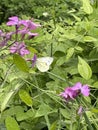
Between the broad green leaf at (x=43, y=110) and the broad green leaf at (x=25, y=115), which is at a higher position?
the broad green leaf at (x=43, y=110)

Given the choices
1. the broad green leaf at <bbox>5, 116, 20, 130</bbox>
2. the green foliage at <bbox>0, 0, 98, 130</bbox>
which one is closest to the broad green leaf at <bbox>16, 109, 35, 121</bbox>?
the green foliage at <bbox>0, 0, 98, 130</bbox>

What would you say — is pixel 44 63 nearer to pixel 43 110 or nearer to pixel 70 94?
pixel 70 94

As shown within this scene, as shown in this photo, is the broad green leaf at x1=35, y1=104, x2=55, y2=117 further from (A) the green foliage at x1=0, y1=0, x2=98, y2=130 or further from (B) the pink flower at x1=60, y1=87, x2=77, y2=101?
(B) the pink flower at x1=60, y1=87, x2=77, y2=101

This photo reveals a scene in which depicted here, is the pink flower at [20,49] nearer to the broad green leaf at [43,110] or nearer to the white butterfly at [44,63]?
the white butterfly at [44,63]

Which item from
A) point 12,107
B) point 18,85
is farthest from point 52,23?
point 18,85

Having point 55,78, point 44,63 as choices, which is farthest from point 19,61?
point 55,78

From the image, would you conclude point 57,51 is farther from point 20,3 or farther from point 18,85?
point 20,3

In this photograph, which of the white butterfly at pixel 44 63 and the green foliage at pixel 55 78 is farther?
the green foliage at pixel 55 78

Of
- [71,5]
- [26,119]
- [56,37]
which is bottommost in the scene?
[71,5]

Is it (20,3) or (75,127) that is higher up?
(75,127)

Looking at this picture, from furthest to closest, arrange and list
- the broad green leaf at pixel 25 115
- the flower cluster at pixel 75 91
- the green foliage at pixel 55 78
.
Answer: the broad green leaf at pixel 25 115 → the green foliage at pixel 55 78 → the flower cluster at pixel 75 91

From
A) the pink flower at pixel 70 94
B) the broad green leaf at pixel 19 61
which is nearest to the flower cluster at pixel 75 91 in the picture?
the pink flower at pixel 70 94
